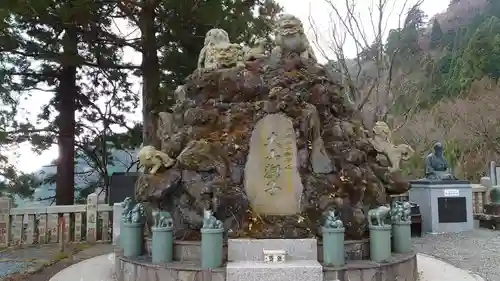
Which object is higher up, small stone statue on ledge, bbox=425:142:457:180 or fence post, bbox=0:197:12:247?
small stone statue on ledge, bbox=425:142:457:180

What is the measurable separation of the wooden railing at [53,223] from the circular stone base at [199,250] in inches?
212

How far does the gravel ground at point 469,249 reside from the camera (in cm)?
714

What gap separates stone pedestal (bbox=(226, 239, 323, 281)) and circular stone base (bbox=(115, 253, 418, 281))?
175 millimetres

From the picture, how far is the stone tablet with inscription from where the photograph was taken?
5762 mm

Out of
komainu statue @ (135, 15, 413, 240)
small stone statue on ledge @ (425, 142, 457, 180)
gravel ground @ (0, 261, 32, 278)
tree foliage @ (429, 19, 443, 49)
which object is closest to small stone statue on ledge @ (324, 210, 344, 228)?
komainu statue @ (135, 15, 413, 240)

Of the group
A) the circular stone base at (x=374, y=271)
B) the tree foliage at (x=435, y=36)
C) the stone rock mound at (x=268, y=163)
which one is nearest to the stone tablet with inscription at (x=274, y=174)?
the stone rock mound at (x=268, y=163)

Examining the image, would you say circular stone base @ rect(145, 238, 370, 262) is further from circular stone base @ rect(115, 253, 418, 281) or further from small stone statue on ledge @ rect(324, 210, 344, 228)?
small stone statue on ledge @ rect(324, 210, 344, 228)

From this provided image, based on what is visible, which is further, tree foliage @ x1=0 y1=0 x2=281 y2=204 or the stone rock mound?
tree foliage @ x1=0 y1=0 x2=281 y2=204

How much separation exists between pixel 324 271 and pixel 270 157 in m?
1.61

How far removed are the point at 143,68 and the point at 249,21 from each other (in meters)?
3.07

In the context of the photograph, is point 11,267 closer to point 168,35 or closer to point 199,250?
point 199,250

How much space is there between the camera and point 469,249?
8.93 metres

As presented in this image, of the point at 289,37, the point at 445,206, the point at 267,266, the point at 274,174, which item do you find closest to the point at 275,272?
the point at 267,266

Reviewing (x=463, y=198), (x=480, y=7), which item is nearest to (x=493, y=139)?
(x=463, y=198)
